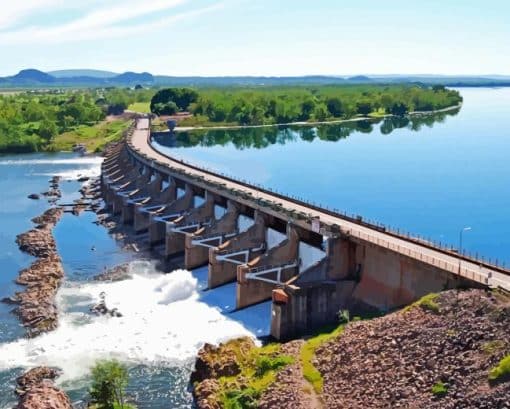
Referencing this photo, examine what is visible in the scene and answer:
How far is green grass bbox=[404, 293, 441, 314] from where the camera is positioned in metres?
36.8

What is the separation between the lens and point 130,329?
1906 inches

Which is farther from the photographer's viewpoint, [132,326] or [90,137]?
[90,137]

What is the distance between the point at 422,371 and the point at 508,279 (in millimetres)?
9037

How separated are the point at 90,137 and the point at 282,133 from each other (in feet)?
159

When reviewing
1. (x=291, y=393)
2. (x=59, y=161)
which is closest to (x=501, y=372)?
(x=291, y=393)

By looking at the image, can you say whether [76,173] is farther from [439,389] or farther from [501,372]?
[501,372]

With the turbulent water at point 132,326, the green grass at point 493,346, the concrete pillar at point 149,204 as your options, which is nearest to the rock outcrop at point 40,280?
the turbulent water at point 132,326

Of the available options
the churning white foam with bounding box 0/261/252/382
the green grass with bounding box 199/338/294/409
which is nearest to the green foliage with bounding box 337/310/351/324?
Result: the green grass with bounding box 199/338/294/409

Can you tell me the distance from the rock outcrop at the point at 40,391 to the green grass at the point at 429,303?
19706 millimetres

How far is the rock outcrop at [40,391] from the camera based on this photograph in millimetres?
35312

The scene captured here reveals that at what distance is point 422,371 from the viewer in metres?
32.4

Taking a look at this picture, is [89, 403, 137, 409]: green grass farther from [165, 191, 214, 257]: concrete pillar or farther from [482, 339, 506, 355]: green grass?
[165, 191, 214, 257]: concrete pillar

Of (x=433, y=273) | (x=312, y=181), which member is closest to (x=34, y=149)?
(x=312, y=181)

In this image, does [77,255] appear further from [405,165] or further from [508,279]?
[405,165]
